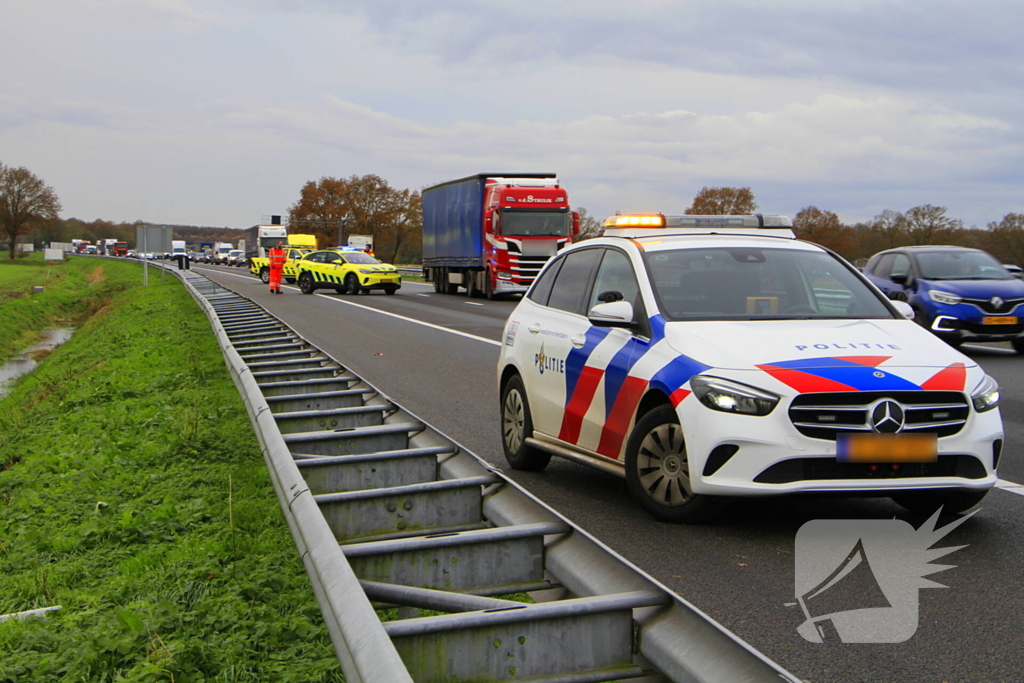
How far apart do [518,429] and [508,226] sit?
2588 centimetres

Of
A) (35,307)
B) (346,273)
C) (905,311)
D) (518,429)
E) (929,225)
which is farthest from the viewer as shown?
(929,225)

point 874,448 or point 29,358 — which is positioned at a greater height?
point 874,448

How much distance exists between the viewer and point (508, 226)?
32781 millimetres

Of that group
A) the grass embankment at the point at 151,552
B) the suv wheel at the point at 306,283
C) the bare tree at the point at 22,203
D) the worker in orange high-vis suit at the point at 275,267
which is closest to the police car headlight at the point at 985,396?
the grass embankment at the point at 151,552

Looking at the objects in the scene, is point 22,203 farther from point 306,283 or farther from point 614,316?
point 614,316

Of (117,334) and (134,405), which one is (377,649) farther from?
(117,334)

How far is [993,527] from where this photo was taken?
557 centimetres

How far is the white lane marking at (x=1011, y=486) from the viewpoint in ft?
21.1

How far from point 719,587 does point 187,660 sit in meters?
2.15

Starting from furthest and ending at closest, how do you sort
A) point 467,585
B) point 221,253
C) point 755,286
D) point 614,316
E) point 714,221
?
point 221,253 → point 714,221 → point 755,286 → point 614,316 → point 467,585

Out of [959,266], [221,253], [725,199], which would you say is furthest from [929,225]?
[221,253]

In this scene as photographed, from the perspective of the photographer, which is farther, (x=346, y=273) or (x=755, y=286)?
(x=346, y=273)

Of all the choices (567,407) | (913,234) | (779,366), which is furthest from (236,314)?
(913,234)

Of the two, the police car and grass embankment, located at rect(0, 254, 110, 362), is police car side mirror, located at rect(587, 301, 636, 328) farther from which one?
grass embankment, located at rect(0, 254, 110, 362)
